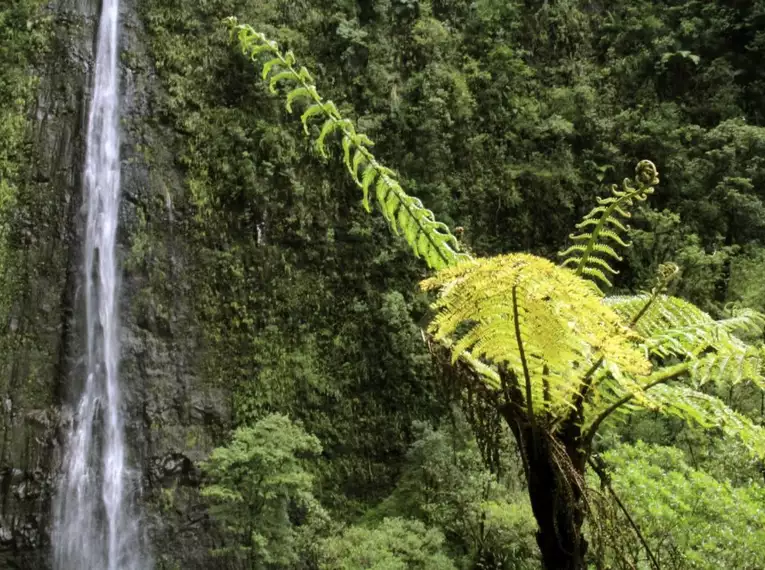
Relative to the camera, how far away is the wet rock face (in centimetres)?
685

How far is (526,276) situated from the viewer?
5.40 ft

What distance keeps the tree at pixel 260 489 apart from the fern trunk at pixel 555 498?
12.5 ft

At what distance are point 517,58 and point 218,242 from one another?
19.1ft

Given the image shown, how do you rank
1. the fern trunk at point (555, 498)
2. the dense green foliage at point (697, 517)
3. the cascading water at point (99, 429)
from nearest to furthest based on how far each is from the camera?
the fern trunk at point (555, 498), the dense green foliage at point (697, 517), the cascading water at point (99, 429)

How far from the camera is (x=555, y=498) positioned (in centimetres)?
190

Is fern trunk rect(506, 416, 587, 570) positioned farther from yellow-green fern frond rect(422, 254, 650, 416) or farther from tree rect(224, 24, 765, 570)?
yellow-green fern frond rect(422, 254, 650, 416)

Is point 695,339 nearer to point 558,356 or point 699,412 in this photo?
point 699,412

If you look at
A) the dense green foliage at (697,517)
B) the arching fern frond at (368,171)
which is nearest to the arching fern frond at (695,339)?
the arching fern frond at (368,171)

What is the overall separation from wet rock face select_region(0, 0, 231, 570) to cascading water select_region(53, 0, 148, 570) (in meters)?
0.12

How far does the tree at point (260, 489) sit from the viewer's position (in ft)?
17.9

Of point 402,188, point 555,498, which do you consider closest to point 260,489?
point 402,188

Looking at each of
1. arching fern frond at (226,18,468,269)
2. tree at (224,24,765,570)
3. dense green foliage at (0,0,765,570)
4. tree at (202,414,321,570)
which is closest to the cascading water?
dense green foliage at (0,0,765,570)

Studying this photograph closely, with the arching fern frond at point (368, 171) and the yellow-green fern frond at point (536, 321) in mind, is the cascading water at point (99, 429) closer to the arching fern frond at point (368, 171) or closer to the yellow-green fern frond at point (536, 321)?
the arching fern frond at point (368, 171)

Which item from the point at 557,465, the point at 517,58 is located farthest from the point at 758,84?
the point at 557,465
